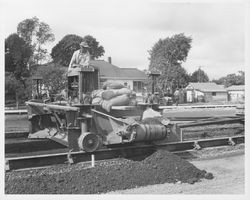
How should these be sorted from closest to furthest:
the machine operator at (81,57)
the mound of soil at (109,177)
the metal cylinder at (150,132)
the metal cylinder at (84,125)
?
the mound of soil at (109,177), the metal cylinder at (150,132), the metal cylinder at (84,125), the machine operator at (81,57)

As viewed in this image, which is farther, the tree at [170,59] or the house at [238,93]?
the tree at [170,59]

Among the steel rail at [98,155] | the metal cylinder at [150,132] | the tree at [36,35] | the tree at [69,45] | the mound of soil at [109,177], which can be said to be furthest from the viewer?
the tree at [69,45]

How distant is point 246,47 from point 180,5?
1541mm

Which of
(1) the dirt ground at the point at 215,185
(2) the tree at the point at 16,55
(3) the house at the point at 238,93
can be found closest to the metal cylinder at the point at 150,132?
(1) the dirt ground at the point at 215,185

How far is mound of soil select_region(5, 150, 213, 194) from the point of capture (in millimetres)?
5555

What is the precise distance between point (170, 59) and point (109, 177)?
8.16m

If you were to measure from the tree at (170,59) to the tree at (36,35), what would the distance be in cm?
312

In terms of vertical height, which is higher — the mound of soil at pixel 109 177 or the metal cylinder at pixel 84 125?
the metal cylinder at pixel 84 125

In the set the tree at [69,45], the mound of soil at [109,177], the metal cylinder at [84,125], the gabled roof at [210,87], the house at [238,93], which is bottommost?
the mound of soil at [109,177]

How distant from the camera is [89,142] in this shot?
6.67m

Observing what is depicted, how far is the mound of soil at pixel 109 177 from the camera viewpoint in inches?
219

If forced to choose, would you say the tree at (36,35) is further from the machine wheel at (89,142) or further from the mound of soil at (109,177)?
the mound of soil at (109,177)

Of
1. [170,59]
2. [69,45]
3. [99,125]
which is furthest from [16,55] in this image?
[170,59]
